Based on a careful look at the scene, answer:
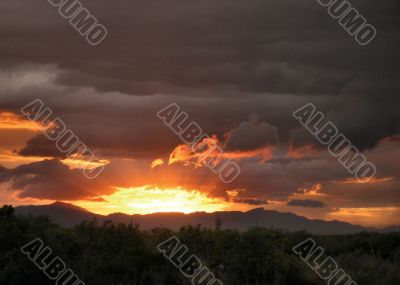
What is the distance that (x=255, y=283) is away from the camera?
645 inches

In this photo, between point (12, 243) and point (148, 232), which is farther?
point (148, 232)

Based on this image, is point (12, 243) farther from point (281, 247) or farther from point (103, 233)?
point (281, 247)

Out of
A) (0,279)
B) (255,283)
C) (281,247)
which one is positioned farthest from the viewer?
(281,247)

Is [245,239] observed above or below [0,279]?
above

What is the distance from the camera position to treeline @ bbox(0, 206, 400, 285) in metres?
14.8

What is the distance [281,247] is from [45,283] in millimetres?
7019

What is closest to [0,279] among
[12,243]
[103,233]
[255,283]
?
[12,243]

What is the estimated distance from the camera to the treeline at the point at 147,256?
48.6 ft

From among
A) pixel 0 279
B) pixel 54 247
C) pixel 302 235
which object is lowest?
pixel 0 279

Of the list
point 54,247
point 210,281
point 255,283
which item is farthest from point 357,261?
point 54,247

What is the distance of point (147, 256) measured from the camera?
16094 millimetres

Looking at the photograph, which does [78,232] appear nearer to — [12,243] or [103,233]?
[103,233]

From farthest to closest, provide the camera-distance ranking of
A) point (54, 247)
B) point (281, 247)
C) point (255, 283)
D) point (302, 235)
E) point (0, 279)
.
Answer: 1. point (302, 235)
2. point (281, 247)
3. point (255, 283)
4. point (54, 247)
5. point (0, 279)

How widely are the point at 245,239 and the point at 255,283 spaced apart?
1278 mm
